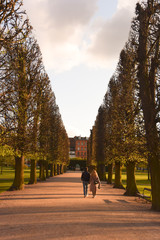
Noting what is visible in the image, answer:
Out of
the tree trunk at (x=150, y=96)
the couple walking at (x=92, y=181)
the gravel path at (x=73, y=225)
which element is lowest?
the gravel path at (x=73, y=225)

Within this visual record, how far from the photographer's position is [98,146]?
41844mm

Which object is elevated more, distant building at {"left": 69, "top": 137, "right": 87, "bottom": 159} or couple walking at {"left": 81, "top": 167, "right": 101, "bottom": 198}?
distant building at {"left": 69, "top": 137, "right": 87, "bottom": 159}

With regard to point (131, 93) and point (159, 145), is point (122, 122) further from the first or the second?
point (159, 145)

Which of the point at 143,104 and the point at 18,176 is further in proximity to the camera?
the point at 18,176

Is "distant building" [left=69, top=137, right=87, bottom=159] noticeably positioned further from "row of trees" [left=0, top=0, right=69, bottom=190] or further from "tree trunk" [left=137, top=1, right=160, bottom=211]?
"tree trunk" [left=137, top=1, right=160, bottom=211]

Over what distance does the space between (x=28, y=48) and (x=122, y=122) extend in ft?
32.4

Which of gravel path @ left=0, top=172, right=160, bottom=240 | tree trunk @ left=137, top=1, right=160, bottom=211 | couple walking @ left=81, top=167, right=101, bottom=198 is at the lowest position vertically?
gravel path @ left=0, top=172, right=160, bottom=240

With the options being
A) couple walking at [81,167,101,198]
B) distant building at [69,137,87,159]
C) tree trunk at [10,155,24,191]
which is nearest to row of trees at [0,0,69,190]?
tree trunk at [10,155,24,191]

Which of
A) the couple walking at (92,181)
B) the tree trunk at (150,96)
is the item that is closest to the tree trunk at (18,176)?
the couple walking at (92,181)

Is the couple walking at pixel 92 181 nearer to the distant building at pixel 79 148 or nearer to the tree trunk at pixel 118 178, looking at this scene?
the tree trunk at pixel 118 178

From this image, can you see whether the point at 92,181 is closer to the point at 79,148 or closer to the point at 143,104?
the point at 143,104

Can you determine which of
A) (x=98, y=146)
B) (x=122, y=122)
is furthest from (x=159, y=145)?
(x=98, y=146)

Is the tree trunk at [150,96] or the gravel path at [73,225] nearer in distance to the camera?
the gravel path at [73,225]

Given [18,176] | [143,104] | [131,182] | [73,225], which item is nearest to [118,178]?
[131,182]
